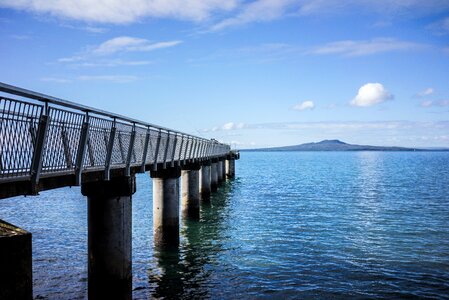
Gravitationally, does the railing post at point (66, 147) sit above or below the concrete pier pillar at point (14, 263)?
above

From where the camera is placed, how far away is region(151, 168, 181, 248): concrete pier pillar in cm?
2116

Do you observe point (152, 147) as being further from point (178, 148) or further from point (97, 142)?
point (97, 142)

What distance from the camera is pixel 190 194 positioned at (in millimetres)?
29891

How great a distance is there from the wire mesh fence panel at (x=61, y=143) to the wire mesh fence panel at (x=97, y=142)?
959 millimetres

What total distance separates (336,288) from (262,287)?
245cm

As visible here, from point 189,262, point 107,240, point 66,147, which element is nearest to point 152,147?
point 189,262

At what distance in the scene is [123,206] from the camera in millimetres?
13359

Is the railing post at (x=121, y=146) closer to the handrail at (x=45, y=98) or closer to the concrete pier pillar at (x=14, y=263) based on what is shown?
the handrail at (x=45, y=98)

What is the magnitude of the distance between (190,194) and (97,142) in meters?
18.1

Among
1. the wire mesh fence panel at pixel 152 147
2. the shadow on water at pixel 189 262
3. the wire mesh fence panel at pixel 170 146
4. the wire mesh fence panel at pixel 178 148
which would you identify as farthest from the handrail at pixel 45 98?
the wire mesh fence panel at pixel 178 148

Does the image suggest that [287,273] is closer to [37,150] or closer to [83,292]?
[83,292]

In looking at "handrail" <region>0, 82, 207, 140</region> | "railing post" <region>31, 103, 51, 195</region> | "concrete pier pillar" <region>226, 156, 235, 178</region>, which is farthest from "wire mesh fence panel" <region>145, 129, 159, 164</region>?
"concrete pier pillar" <region>226, 156, 235, 178</region>

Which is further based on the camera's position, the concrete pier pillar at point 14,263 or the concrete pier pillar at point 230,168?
the concrete pier pillar at point 230,168

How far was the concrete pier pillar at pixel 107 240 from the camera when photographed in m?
12.9
